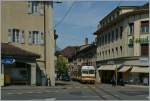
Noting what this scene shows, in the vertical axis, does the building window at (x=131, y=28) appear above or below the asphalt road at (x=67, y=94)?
above

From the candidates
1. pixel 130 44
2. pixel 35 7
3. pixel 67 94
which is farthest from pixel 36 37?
pixel 67 94

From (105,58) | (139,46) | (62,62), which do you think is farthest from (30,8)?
(62,62)

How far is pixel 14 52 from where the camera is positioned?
44812 mm

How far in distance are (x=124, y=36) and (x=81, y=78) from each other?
10.8 m

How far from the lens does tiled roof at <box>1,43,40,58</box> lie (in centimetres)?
4375

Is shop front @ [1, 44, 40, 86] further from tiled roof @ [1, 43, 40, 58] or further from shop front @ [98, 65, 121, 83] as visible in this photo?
shop front @ [98, 65, 121, 83]

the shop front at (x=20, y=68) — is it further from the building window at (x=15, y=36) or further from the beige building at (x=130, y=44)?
the beige building at (x=130, y=44)

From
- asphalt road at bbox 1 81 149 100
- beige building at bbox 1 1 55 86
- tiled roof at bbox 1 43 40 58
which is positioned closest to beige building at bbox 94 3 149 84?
beige building at bbox 1 1 55 86

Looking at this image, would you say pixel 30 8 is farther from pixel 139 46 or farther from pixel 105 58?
pixel 105 58

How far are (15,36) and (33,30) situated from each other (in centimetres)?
216

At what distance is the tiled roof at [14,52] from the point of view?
43750 mm

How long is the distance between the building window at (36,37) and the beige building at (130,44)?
1274cm

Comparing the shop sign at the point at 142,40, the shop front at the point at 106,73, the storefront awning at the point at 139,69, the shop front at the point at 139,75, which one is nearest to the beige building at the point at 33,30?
the storefront awning at the point at 139,69

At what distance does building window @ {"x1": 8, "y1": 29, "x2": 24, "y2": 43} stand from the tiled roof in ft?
3.50
